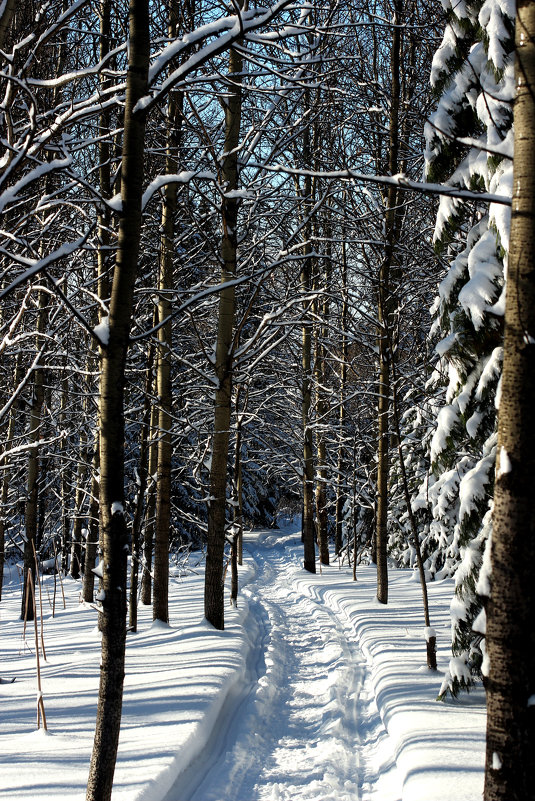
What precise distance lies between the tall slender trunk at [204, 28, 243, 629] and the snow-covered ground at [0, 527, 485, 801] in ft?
1.92

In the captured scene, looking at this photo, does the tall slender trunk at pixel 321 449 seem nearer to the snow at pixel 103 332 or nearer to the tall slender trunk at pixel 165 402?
A: the tall slender trunk at pixel 165 402

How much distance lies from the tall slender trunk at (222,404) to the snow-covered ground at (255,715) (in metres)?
0.59

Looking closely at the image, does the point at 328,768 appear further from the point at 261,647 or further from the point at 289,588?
the point at 289,588

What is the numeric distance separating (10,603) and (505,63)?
49.8 feet

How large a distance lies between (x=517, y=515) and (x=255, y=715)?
4.63 metres

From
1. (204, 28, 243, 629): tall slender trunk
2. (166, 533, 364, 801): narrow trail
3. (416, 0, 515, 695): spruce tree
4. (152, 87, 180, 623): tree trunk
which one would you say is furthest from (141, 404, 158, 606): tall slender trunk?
(416, 0, 515, 695): spruce tree

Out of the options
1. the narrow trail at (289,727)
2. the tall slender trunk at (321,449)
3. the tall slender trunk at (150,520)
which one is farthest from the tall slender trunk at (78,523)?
the narrow trail at (289,727)

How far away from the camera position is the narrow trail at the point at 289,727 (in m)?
4.53

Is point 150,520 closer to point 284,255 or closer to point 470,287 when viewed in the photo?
point 284,255

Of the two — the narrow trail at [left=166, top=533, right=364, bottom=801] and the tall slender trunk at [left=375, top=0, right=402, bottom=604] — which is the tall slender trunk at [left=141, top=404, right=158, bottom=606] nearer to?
the narrow trail at [left=166, top=533, right=364, bottom=801]

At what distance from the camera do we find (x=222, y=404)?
9.03 metres

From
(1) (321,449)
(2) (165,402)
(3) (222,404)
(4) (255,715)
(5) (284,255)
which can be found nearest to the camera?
(4) (255,715)

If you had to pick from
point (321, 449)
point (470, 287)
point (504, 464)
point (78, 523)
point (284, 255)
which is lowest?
point (78, 523)

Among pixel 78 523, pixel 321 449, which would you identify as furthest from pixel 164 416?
pixel 321 449
